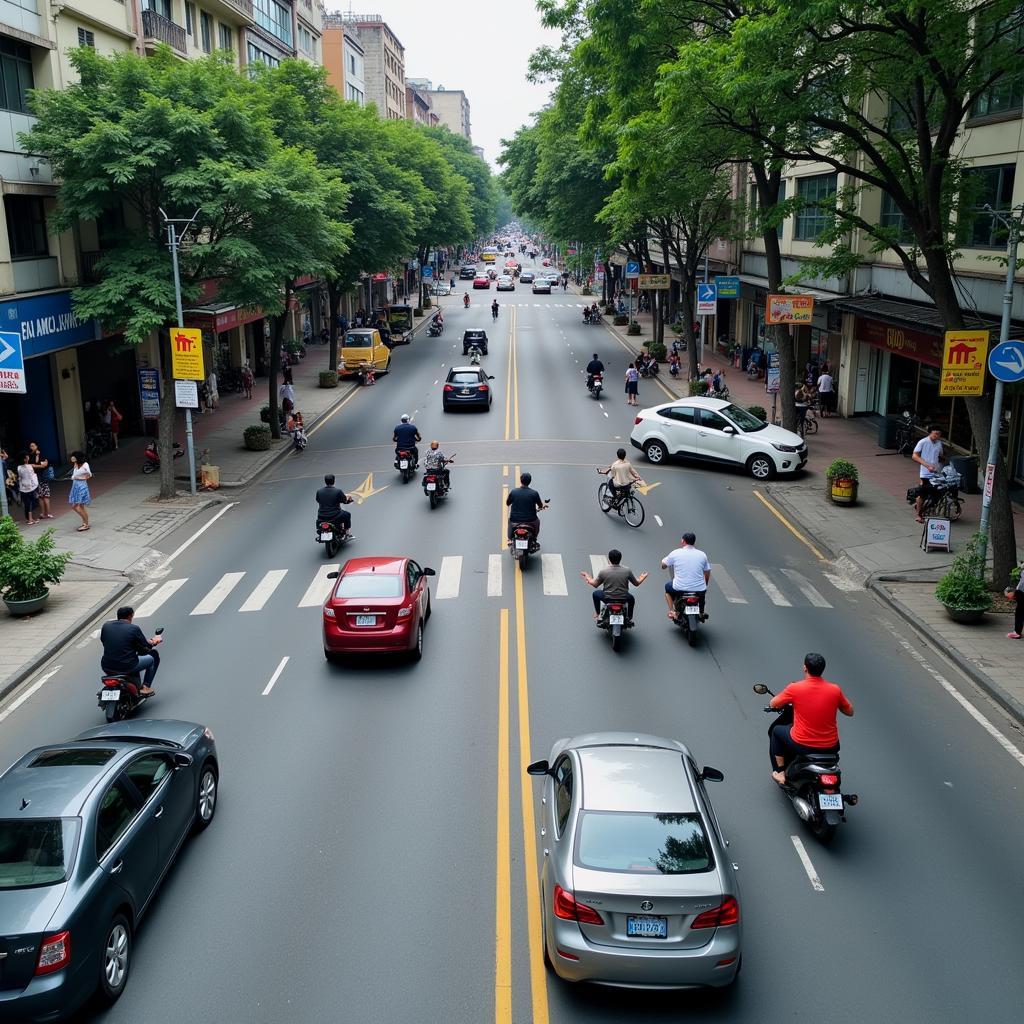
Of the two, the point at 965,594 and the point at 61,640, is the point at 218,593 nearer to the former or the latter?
the point at 61,640

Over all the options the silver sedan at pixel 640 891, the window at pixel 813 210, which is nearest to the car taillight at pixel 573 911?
the silver sedan at pixel 640 891

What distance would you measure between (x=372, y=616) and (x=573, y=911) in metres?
8.05

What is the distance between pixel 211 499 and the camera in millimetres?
27922

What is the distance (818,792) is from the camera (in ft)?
34.3

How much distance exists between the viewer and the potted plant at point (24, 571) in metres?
18.5

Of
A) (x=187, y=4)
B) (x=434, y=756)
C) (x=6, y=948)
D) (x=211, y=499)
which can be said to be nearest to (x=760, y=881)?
(x=434, y=756)

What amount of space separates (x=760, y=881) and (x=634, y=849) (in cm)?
238

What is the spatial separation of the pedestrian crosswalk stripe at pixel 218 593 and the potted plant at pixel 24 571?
260 centimetres

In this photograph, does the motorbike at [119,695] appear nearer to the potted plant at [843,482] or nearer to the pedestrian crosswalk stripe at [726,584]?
the pedestrian crosswalk stripe at [726,584]

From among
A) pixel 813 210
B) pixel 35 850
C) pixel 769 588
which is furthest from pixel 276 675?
pixel 813 210

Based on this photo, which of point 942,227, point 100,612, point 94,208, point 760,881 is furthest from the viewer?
point 94,208

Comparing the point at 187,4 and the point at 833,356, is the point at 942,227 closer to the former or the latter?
the point at 833,356

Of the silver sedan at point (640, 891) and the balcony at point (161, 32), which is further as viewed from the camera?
the balcony at point (161, 32)

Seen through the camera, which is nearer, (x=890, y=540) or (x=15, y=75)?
(x=890, y=540)
